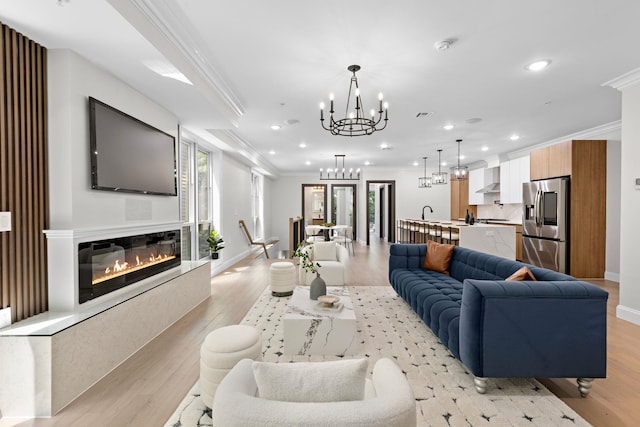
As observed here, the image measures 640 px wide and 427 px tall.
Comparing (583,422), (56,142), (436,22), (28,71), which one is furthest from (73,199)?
(583,422)

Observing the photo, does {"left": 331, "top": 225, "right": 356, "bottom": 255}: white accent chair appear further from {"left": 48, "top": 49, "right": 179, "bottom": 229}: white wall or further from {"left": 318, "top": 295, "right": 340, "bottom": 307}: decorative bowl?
{"left": 48, "top": 49, "right": 179, "bottom": 229}: white wall

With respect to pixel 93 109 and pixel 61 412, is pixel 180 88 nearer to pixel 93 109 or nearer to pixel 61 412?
pixel 93 109

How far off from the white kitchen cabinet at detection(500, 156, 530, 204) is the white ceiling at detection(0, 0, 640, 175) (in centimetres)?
173

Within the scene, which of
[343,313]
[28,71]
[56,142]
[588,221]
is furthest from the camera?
[588,221]

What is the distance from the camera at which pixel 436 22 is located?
249 cm

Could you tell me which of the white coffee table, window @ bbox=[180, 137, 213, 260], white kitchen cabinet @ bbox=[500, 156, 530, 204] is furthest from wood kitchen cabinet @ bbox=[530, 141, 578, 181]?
window @ bbox=[180, 137, 213, 260]

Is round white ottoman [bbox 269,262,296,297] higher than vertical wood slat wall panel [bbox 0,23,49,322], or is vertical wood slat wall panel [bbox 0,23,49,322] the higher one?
vertical wood slat wall panel [bbox 0,23,49,322]

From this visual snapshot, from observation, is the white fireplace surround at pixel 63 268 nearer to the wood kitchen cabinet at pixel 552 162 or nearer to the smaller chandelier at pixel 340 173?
the smaller chandelier at pixel 340 173

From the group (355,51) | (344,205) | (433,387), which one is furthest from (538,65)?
(344,205)

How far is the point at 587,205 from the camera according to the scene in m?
5.50

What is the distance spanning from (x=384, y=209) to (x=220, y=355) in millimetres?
11899

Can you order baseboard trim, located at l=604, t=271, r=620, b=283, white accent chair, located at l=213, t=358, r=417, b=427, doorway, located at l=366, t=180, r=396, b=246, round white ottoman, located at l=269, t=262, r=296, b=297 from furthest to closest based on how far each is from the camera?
doorway, located at l=366, t=180, r=396, b=246
baseboard trim, located at l=604, t=271, r=620, b=283
round white ottoman, located at l=269, t=262, r=296, b=297
white accent chair, located at l=213, t=358, r=417, b=427

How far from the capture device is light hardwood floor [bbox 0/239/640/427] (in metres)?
1.96

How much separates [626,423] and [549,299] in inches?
31.7
